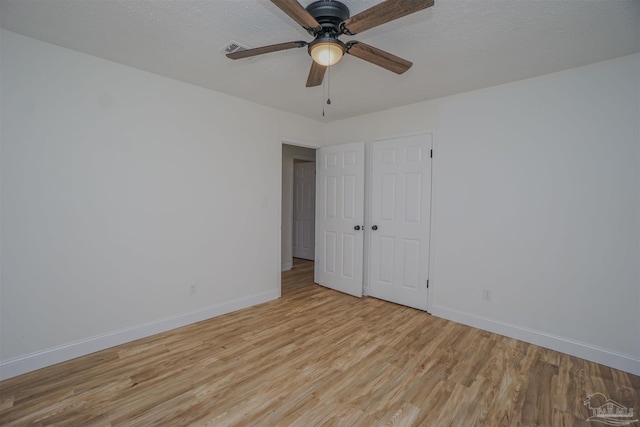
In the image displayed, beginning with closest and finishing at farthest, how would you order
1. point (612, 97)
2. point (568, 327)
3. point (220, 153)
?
point (612, 97) < point (568, 327) < point (220, 153)

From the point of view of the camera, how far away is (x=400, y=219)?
3.71m

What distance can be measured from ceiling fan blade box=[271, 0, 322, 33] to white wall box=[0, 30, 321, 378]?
198 cm

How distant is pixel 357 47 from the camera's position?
1.79m

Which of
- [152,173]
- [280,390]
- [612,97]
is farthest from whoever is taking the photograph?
[152,173]

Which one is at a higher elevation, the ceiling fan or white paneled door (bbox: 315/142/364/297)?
the ceiling fan

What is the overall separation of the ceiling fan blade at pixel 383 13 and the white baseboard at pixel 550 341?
117 inches

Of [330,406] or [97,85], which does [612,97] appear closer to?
[330,406]

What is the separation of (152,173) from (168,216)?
45 centimetres

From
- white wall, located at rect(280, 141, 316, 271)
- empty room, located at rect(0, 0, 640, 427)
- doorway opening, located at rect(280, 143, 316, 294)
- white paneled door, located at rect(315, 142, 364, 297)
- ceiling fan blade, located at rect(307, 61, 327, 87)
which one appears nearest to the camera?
empty room, located at rect(0, 0, 640, 427)

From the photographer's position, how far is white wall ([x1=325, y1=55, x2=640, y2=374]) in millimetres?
2363

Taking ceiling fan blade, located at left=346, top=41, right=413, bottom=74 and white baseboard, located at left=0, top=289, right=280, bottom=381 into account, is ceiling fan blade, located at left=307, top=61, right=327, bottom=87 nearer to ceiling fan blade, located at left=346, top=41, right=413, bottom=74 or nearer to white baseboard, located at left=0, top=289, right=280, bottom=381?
ceiling fan blade, located at left=346, top=41, right=413, bottom=74

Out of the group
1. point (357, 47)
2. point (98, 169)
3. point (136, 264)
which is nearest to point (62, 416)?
point (136, 264)

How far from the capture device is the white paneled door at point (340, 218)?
13.2ft

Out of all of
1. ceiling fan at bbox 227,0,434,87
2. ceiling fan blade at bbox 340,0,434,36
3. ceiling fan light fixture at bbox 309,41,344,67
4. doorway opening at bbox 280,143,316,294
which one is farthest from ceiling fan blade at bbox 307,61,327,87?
doorway opening at bbox 280,143,316,294
